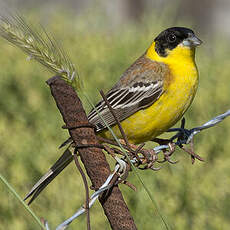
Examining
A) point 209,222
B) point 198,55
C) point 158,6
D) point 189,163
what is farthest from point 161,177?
point 158,6

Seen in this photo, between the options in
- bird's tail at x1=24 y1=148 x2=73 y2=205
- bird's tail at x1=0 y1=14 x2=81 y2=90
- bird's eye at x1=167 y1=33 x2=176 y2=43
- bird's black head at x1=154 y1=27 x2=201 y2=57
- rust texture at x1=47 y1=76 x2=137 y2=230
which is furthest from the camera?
bird's eye at x1=167 y1=33 x2=176 y2=43

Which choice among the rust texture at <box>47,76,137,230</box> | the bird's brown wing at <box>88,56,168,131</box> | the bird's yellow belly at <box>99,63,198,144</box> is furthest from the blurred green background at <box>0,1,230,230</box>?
the bird's brown wing at <box>88,56,168,131</box>

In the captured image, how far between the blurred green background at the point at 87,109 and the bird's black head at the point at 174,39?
1.06 meters

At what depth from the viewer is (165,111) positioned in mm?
3881

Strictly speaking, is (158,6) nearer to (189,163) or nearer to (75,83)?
(189,163)

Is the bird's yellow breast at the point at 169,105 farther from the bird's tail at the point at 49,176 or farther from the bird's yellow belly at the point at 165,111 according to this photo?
the bird's tail at the point at 49,176

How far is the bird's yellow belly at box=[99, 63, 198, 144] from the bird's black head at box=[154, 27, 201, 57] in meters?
0.21

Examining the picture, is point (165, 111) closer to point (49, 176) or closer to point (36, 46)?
point (49, 176)

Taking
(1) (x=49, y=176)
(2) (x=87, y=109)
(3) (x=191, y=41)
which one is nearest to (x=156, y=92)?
(3) (x=191, y=41)

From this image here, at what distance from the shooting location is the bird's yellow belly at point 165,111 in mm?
3871

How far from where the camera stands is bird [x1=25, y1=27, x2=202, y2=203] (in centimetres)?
389

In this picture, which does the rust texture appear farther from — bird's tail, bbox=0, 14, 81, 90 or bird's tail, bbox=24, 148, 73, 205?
bird's tail, bbox=24, 148, 73, 205

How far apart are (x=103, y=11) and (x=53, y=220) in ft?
17.2

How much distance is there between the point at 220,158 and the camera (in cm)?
542
